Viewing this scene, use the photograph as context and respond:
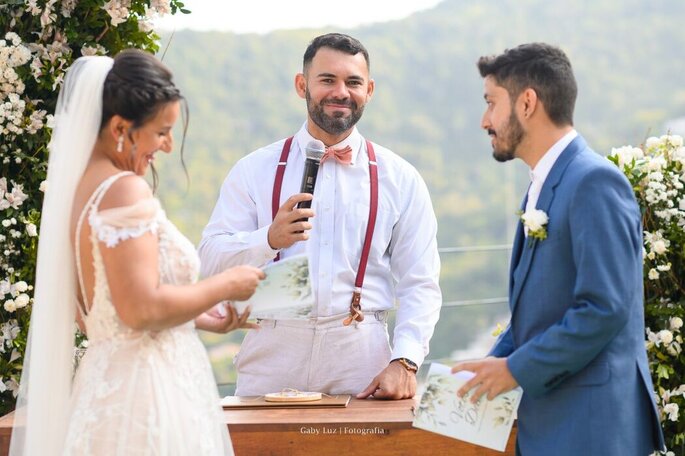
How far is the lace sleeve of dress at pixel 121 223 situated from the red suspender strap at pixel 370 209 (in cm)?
150

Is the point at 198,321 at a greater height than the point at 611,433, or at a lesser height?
greater

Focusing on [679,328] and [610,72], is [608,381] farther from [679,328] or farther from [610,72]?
[610,72]

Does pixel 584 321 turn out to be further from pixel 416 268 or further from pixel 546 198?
pixel 416 268

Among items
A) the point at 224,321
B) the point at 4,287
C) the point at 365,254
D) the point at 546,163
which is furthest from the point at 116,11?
the point at 546,163

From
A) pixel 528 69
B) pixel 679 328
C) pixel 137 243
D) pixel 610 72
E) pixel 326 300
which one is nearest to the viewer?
pixel 137 243

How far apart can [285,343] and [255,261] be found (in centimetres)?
36

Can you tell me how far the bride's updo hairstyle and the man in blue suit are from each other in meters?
0.89

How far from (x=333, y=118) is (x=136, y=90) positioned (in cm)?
155

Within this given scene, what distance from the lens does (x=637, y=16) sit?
33.0 ft

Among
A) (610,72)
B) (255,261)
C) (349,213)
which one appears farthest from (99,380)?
(610,72)

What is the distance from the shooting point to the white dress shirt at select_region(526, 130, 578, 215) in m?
2.62

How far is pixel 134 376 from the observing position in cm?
254

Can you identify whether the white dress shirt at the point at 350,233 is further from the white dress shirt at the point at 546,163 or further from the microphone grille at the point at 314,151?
the white dress shirt at the point at 546,163

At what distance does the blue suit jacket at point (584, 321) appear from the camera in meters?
2.41
